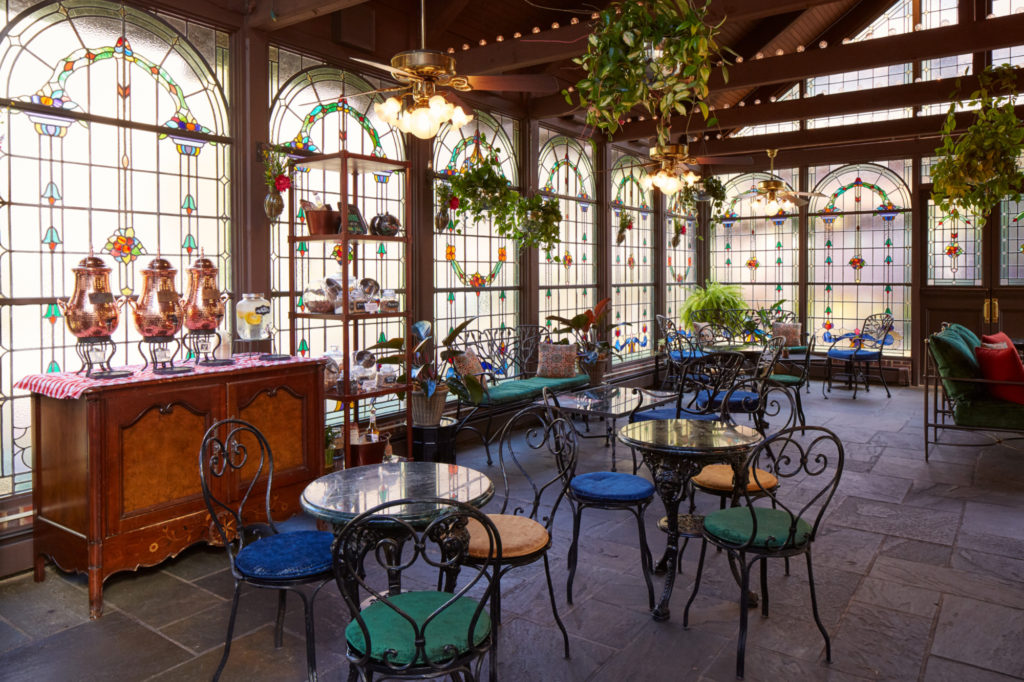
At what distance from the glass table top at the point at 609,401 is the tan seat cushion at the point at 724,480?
1.14 metres

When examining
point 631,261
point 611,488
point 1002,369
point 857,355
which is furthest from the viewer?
point 631,261

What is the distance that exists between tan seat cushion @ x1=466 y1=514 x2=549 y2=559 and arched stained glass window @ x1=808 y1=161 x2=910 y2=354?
883 cm

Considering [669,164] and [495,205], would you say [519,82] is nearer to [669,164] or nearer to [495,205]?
[495,205]

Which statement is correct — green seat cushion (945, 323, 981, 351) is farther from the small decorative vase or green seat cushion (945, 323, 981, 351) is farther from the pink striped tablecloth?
A: the pink striped tablecloth

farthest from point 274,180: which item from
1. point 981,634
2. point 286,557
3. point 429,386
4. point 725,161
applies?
point 981,634

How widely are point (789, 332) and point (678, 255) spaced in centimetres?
193

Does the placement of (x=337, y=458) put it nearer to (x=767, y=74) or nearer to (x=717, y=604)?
(x=717, y=604)

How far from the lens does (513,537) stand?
278cm

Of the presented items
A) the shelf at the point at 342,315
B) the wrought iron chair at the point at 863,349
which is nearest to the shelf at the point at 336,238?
the shelf at the point at 342,315

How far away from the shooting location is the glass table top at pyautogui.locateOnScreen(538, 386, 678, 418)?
492cm

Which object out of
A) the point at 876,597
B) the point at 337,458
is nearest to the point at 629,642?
the point at 876,597

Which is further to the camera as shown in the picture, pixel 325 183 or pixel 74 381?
pixel 325 183

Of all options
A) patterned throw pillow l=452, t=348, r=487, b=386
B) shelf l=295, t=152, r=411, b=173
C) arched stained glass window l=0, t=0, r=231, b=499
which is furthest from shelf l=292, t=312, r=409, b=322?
patterned throw pillow l=452, t=348, r=487, b=386

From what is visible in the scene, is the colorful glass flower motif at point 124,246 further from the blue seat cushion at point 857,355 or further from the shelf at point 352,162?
the blue seat cushion at point 857,355
